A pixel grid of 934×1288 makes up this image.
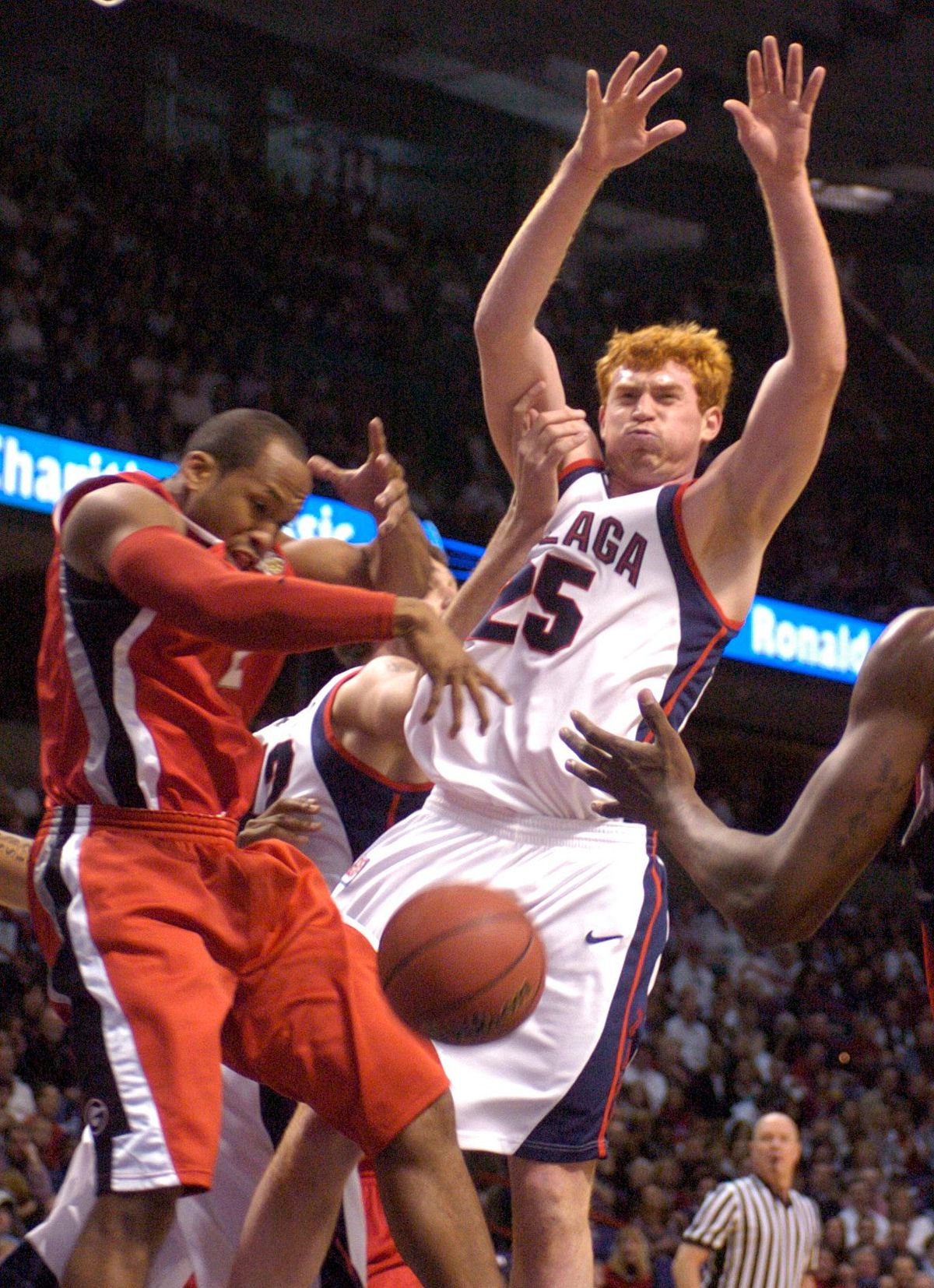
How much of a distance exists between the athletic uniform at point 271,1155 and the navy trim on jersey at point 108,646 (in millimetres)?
578

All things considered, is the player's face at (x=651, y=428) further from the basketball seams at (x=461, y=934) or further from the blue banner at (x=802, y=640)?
the blue banner at (x=802, y=640)

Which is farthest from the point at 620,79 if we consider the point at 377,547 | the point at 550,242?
the point at 377,547

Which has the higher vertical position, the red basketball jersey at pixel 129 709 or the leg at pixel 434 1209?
the red basketball jersey at pixel 129 709

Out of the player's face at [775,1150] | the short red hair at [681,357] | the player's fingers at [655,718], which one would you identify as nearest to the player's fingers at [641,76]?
the short red hair at [681,357]

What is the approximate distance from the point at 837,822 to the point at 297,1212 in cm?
138

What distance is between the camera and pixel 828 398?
3539 mm

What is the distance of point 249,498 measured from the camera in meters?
3.03

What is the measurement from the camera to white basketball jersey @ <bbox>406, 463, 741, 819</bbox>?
3430 millimetres

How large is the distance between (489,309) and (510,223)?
15.3m

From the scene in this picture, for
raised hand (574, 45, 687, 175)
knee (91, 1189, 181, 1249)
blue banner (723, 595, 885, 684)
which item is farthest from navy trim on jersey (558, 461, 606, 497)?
blue banner (723, 595, 885, 684)

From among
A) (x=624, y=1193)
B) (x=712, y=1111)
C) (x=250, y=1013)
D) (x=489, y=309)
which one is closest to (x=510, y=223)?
(x=712, y=1111)

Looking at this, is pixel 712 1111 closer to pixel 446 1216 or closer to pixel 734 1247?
pixel 734 1247

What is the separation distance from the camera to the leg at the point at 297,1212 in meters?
3.08

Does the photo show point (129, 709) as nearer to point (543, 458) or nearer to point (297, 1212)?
point (297, 1212)
